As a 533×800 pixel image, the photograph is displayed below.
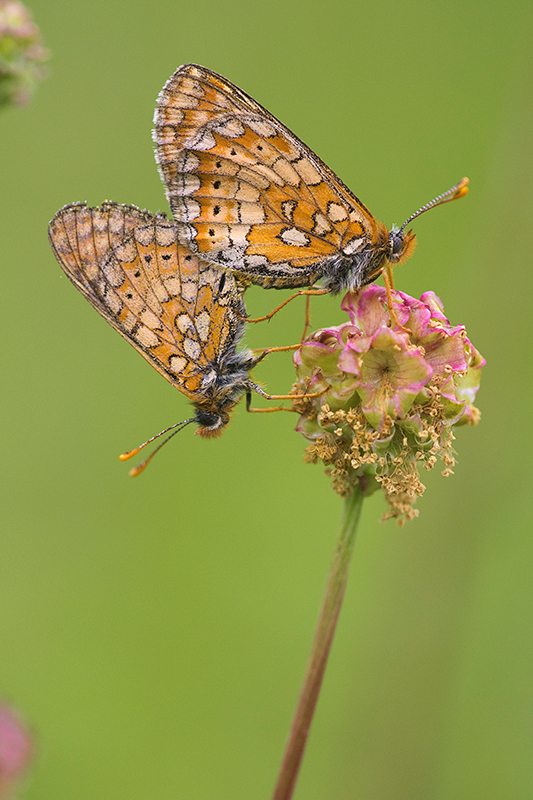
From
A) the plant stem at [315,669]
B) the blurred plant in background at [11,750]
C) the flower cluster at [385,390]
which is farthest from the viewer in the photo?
the flower cluster at [385,390]

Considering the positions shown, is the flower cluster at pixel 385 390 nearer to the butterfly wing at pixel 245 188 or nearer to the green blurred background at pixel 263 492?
the butterfly wing at pixel 245 188

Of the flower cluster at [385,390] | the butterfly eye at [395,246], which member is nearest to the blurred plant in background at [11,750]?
the flower cluster at [385,390]

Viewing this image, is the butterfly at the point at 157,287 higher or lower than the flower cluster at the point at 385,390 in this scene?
higher

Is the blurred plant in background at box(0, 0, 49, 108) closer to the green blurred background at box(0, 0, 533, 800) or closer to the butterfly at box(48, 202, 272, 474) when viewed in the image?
the butterfly at box(48, 202, 272, 474)

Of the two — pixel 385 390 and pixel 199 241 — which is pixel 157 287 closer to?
pixel 199 241

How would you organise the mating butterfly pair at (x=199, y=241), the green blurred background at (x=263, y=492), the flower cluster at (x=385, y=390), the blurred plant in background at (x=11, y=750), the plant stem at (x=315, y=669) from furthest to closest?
1. the green blurred background at (x=263, y=492)
2. the mating butterfly pair at (x=199, y=241)
3. the flower cluster at (x=385, y=390)
4. the plant stem at (x=315, y=669)
5. the blurred plant in background at (x=11, y=750)

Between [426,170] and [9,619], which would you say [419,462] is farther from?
[426,170]

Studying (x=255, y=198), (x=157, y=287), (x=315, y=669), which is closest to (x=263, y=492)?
(x=157, y=287)
